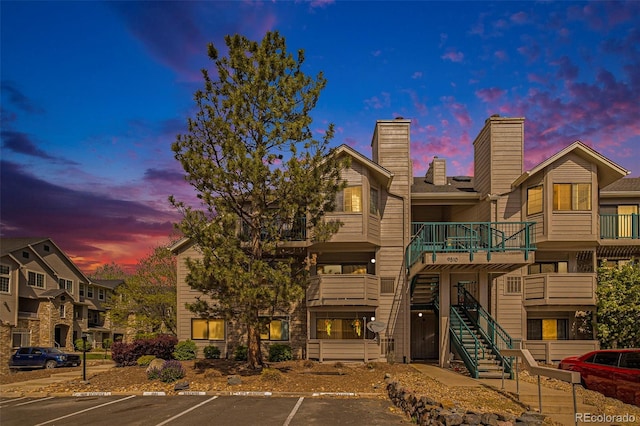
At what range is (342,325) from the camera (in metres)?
23.6

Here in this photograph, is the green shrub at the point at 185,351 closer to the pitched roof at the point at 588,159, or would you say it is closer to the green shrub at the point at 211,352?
the green shrub at the point at 211,352

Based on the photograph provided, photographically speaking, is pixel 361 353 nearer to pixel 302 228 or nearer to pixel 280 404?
pixel 302 228

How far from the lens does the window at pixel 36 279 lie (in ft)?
139

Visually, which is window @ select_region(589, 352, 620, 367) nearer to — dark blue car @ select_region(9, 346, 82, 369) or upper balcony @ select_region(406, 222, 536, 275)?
upper balcony @ select_region(406, 222, 536, 275)

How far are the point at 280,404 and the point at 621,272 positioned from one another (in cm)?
1681

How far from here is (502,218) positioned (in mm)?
23609

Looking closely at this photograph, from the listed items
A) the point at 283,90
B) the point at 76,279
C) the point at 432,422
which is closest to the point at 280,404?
the point at 432,422

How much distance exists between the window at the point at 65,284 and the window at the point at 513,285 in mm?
41871

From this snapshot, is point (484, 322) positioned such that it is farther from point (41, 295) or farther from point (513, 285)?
point (41, 295)

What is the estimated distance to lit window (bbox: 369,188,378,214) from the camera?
22.9m

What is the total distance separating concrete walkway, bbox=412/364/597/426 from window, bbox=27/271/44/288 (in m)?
38.4

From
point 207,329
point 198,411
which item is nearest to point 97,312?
point 207,329

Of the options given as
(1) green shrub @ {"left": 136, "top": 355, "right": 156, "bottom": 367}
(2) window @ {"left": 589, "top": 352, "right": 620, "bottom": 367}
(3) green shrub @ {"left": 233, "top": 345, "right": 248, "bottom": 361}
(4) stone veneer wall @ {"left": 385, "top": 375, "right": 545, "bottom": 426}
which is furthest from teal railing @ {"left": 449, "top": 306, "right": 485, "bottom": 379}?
(1) green shrub @ {"left": 136, "top": 355, "right": 156, "bottom": 367}

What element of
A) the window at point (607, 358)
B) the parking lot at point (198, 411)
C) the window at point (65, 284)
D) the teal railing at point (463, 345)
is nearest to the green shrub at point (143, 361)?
the parking lot at point (198, 411)
